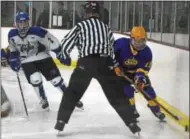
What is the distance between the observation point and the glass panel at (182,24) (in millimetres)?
2414

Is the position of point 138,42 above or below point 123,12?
below

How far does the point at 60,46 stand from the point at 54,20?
0.13 m

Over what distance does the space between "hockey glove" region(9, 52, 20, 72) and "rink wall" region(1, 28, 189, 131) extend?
8 centimetres

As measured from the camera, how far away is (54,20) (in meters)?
2.38

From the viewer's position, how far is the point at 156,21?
8.01ft

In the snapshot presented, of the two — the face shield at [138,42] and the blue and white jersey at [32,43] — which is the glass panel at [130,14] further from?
the blue and white jersey at [32,43]

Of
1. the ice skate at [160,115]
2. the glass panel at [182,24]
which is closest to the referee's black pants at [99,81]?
the ice skate at [160,115]

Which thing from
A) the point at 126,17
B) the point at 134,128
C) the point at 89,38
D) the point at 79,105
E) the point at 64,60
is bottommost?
the point at 134,128

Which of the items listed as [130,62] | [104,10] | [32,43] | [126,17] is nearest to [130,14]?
[126,17]

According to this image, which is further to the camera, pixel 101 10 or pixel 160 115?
pixel 160 115

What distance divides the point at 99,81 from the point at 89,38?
0.74 ft

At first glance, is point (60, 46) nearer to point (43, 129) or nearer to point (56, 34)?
point (56, 34)

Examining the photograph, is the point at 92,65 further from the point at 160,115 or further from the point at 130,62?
the point at 160,115

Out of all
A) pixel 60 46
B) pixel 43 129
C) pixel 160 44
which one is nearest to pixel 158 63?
pixel 160 44
